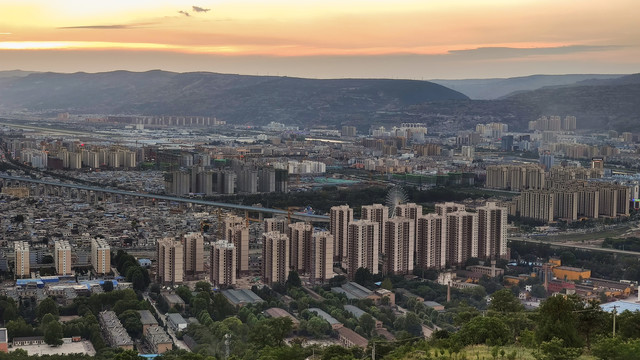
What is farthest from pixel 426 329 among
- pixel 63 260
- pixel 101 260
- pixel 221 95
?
pixel 221 95

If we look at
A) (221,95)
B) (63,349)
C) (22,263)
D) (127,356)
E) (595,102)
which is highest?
(221,95)

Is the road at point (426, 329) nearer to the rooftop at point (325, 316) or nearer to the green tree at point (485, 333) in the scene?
the rooftop at point (325, 316)

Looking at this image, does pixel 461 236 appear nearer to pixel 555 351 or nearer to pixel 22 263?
pixel 22 263

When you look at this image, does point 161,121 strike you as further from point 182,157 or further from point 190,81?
point 182,157

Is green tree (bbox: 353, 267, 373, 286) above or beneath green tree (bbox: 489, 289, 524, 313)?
beneath

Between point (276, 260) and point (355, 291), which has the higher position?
point (276, 260)

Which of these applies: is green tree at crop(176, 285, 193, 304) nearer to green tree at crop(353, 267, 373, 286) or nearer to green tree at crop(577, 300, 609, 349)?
green tree at crop(353, 267, 373, 286)

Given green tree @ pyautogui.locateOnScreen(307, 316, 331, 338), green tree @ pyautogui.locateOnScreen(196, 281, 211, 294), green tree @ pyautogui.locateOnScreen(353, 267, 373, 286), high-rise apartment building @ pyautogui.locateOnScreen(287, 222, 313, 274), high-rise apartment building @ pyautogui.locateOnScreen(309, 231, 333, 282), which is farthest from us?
high-rise apartment building @ pyautogui.locateOnScreen(287, 222, 313, 274)

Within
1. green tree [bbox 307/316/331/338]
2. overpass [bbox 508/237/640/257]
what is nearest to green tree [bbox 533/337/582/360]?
green tree [bbox 307/316/331/338]
